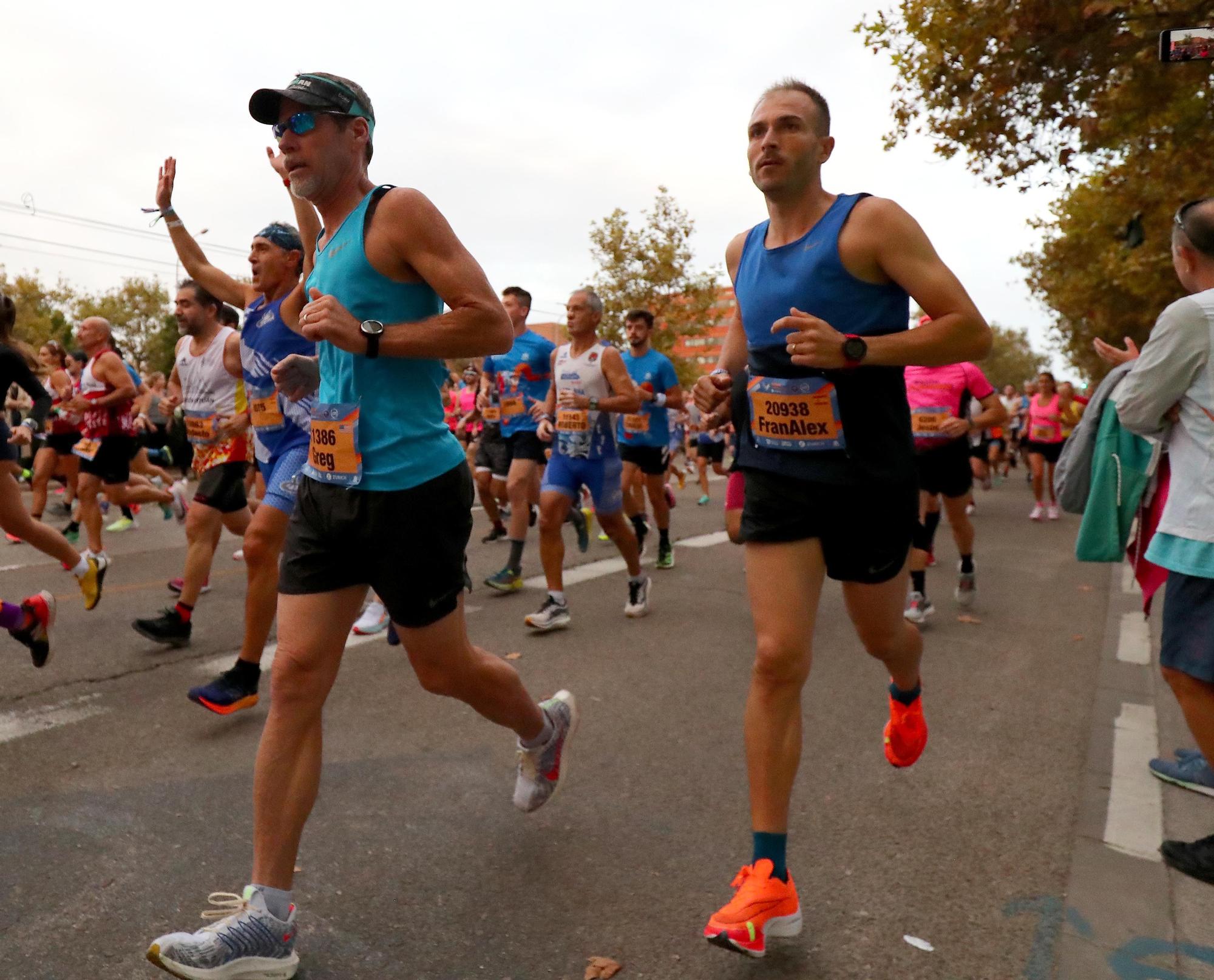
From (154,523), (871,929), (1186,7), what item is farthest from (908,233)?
(154,523)

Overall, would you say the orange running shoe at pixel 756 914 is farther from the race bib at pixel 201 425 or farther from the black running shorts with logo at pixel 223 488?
the race bib at pixel 201 425

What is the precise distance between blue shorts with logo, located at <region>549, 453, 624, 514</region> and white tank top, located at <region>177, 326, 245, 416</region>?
1926 mm

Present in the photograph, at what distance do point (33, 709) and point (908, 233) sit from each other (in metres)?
4.01

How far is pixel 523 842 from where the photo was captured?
3254 mm

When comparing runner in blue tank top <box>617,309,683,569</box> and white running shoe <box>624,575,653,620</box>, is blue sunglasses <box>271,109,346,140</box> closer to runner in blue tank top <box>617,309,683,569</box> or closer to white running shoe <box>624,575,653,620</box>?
white running shoe <box>624,575,653,620</box>

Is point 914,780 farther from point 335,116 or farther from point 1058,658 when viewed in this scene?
point 335,116

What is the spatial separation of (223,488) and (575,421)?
2102 mm

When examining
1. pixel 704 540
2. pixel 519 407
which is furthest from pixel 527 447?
pixel 704 540

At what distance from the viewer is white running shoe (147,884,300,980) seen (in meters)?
2.31

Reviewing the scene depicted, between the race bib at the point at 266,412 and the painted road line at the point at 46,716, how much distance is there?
139 cm

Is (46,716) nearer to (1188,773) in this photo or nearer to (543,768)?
(543,768)

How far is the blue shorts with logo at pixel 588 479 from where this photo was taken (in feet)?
21.4

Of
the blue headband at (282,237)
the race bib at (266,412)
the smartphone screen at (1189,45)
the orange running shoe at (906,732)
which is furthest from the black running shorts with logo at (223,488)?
the smartphone screen at (1189,45)

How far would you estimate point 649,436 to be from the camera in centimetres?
912
